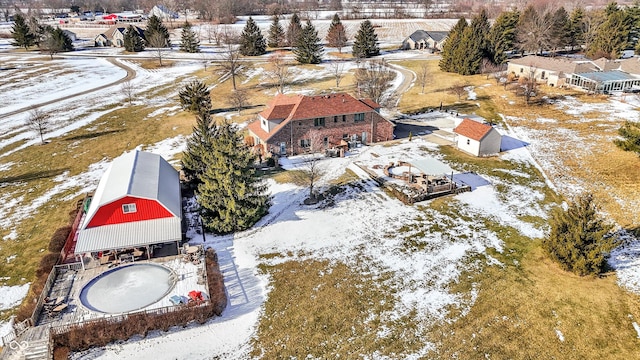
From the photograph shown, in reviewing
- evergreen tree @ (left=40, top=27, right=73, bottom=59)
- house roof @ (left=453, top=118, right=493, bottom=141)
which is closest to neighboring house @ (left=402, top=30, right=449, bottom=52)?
house roof @ (left=453, top=118, right=493, bottom=141)

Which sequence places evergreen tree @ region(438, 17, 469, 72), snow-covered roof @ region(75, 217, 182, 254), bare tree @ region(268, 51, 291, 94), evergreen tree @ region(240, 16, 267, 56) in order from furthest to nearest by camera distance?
evergreen tree @ region(240, 16, 267, 56) < evergreen tree @ region(438, 17, 469, 72) < bare tree @ region(268, 51, 291, 94) < snow-covered roof @ region(75, 217, 182, 254)

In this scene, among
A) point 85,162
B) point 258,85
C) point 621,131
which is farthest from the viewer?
point 258,85

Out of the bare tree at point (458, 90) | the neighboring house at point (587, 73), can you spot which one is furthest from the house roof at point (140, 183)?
the neighboring house at point (587, 73)

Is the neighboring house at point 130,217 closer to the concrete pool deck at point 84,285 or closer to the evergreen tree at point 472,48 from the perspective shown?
the concrete pool deck at point 84,285

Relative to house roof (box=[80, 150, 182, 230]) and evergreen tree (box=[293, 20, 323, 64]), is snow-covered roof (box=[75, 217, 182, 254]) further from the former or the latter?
evergreen tree (box=[293, 20, 323, 64])

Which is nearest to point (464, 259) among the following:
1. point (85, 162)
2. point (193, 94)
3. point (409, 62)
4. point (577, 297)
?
point (577, 297)

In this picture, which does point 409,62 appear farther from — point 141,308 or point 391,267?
point 141,308

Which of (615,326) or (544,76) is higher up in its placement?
(544,76)
